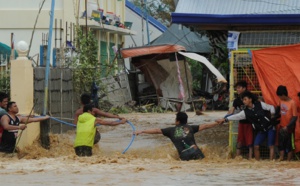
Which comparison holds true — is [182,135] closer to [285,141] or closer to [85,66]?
[285,141]

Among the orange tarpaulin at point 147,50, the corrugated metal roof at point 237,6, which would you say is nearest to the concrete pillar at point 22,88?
the corrugated metal roof at point 237,6

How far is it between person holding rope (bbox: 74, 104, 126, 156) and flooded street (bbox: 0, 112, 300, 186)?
9.0 inches

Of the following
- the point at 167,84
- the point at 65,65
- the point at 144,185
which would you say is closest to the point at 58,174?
the point at 144,185

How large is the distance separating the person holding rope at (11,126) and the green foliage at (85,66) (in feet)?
15.8

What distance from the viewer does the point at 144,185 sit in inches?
522

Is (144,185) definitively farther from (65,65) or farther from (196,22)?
(65,65)

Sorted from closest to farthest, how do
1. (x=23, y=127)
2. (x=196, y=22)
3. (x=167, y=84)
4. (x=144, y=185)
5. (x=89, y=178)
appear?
(x=144, y=185) < (x=89, y=178) < (x=23, y=127) < (x=196, y=22) < (x=167, y=84)

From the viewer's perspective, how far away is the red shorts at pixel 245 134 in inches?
688

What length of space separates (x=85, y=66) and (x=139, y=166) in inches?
371

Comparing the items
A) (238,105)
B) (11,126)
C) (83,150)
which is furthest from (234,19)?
(11,126)

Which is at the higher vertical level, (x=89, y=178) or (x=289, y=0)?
(x=289, y=0)

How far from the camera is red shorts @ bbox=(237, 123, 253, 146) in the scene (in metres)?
17.5

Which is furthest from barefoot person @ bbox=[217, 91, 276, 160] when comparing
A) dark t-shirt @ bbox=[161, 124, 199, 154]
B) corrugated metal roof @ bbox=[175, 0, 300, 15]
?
corrugated metal roof @ bbox=[175, 0, 300, 15]

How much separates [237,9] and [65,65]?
5.50 m
